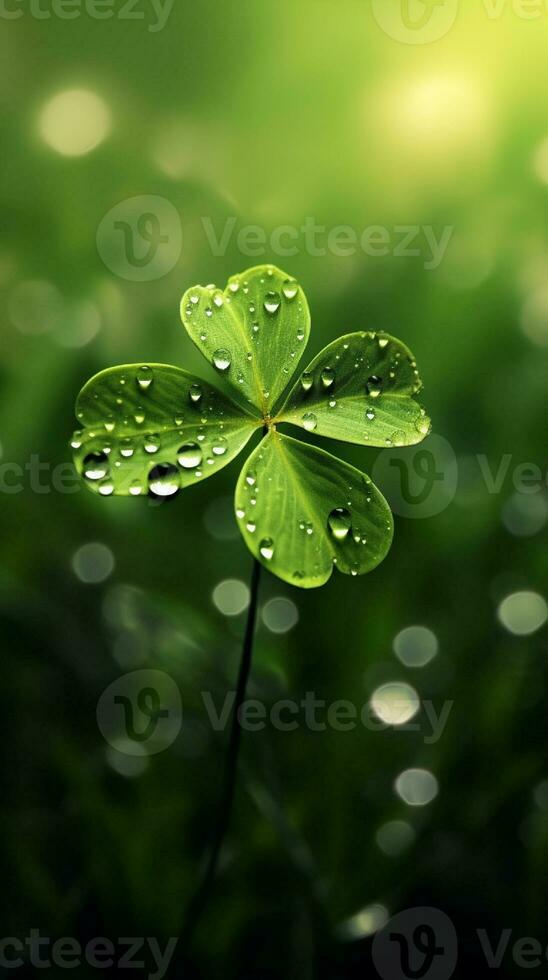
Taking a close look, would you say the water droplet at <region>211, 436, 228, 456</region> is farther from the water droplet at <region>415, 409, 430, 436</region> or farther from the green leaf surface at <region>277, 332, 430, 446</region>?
the water droplet at <region>415, 409, 430, 436</region>

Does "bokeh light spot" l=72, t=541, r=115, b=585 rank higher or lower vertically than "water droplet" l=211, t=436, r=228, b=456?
lower

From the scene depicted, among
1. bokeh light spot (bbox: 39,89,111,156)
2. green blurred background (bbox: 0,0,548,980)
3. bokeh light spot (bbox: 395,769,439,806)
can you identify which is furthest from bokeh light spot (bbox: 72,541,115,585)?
bokeh light spot (bbox: 39,89,111,156)

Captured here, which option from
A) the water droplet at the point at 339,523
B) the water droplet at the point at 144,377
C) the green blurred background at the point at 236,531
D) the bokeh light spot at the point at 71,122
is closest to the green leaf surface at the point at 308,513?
the water droplet at the point at 339,523

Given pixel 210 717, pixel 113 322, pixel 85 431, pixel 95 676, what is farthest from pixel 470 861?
pixel 113 322

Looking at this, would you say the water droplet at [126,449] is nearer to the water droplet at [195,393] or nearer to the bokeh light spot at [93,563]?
the water droplet at [195,393]

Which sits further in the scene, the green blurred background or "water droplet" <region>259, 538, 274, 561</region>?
the green blurred background

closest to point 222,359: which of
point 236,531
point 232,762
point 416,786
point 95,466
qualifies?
point 95,466
